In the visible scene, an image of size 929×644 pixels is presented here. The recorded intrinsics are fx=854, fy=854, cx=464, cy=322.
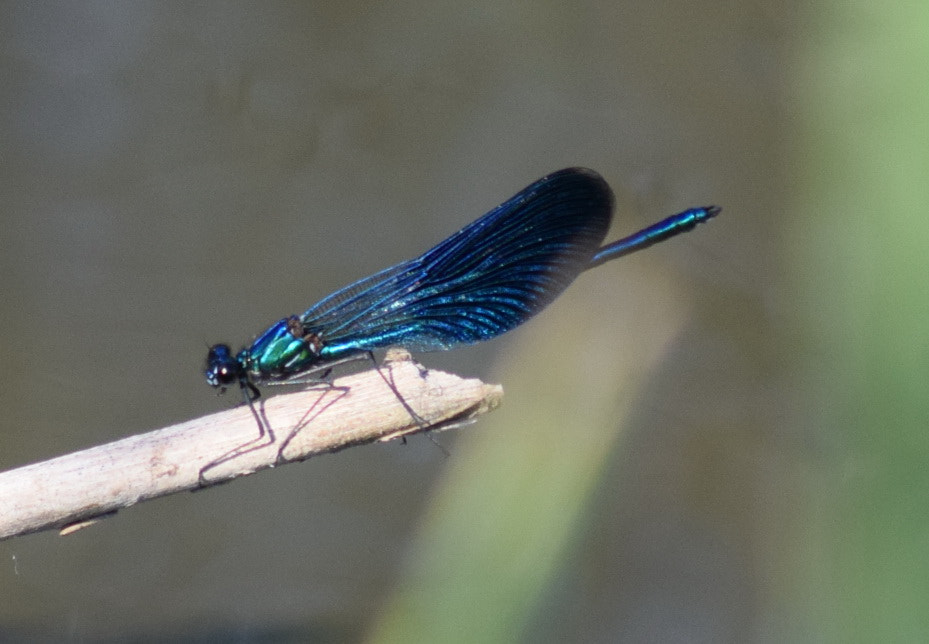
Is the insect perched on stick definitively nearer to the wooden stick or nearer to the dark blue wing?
the dark blue wing

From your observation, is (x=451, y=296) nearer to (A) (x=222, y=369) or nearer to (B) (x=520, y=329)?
(A) (x=222, y=369)

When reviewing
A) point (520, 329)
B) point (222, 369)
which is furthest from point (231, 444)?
point (520, 329)

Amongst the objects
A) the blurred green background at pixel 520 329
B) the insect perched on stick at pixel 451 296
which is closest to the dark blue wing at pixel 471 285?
the insect perched on stick at pixel 451 296

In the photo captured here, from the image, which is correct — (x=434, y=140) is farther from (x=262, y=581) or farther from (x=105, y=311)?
(x=262, y=581)

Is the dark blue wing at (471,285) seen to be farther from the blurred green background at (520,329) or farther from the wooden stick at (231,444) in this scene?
the blurred green background at (520,329)

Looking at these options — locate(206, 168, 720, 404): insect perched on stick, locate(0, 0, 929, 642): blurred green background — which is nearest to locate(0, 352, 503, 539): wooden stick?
locate(206, 168, 720, 404): insect perched on stick

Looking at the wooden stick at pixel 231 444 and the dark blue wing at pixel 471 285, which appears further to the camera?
the dark blue wing at pixel 471 285

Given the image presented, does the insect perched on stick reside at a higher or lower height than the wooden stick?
higher

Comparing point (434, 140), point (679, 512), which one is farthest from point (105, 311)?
point (679, 512)
